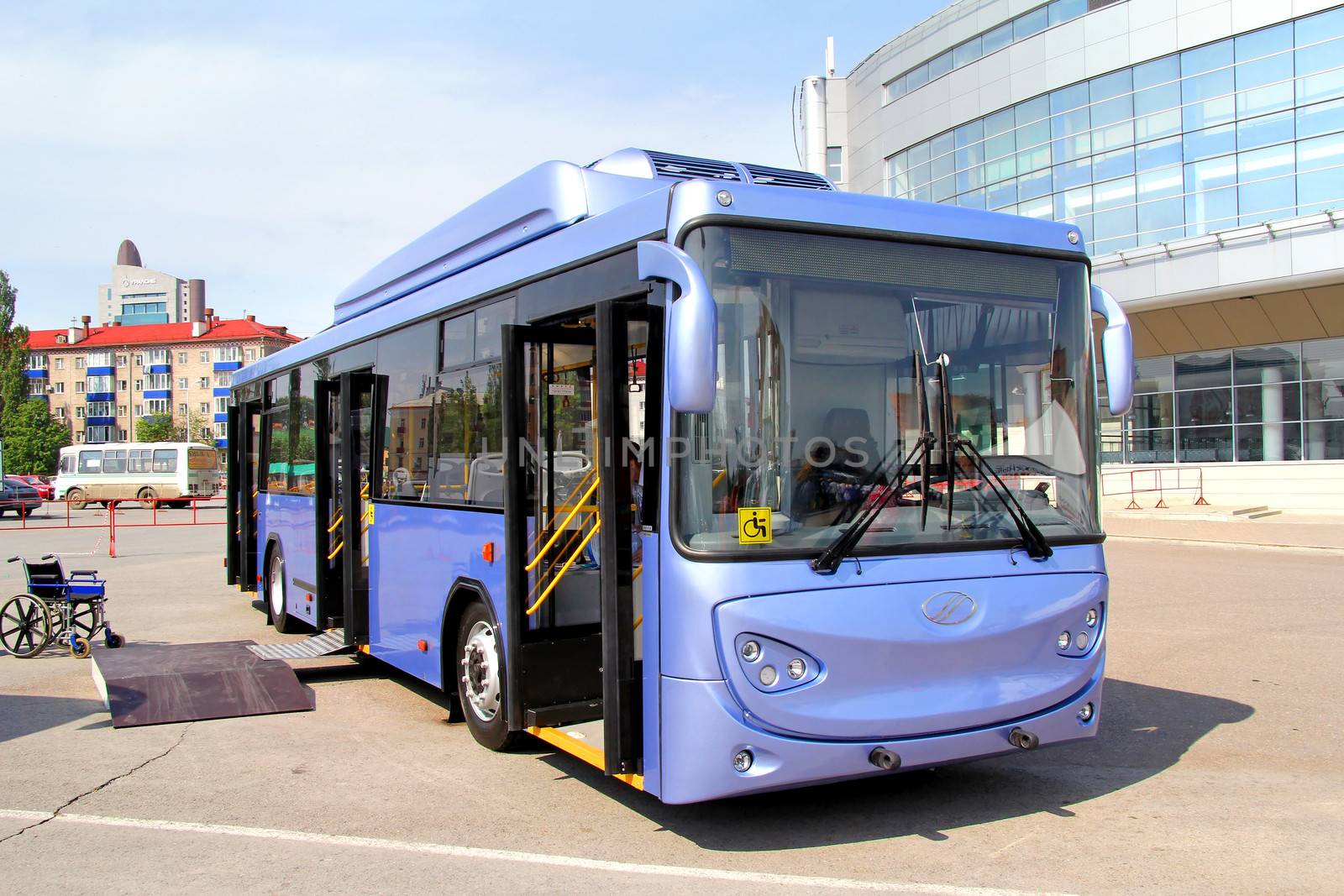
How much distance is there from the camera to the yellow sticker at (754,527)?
486 cm

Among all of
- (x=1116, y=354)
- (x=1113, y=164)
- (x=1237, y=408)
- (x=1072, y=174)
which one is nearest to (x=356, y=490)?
(x=1116, y=354)

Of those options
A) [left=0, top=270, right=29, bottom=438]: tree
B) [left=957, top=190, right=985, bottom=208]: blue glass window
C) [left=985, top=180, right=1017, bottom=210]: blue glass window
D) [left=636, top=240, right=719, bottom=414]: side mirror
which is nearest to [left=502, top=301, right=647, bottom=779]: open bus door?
[left=636, top=240, right=719, bottom=414]: side mirror

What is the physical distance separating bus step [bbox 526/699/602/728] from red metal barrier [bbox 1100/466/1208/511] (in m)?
30.9

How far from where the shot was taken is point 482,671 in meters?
6.84

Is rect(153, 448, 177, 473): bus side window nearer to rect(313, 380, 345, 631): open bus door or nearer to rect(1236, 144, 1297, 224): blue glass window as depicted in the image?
rect(1236, 144, 1297, 224): blue glass window

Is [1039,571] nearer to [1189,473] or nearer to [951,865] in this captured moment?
[951,865]

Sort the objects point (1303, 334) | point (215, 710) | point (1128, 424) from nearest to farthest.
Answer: point (215, 710) → point (1303, 334) → point (1128, 424)

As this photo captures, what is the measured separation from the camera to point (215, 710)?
8102 millimetres

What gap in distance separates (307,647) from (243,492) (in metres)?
4.73

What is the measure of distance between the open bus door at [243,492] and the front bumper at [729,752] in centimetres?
966

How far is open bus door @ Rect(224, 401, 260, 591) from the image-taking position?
13.6 metres

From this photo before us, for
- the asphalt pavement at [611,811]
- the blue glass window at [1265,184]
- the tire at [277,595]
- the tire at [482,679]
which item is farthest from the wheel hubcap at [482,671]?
the blue glass window at [1265,184]

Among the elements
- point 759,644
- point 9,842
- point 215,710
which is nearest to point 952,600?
point 759,644

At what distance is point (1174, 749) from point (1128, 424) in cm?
3347
